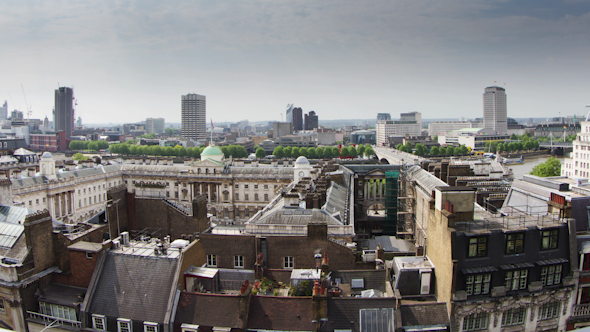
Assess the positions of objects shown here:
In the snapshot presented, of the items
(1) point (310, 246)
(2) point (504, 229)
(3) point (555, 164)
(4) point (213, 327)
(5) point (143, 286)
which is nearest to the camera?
(4) point (213, 327)

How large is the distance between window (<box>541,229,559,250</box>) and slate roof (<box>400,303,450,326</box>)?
788 centimetres

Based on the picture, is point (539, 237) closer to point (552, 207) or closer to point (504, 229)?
point (504, 229)

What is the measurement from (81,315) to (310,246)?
17.1m

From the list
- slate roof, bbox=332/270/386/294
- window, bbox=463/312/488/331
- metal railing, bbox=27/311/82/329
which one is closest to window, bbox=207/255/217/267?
slate roof, bbox=332/270/386/294

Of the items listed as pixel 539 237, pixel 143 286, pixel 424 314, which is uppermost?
pixel 539 237

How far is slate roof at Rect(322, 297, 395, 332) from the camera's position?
2380 centimetres

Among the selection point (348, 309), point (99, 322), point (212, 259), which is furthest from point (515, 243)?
point (99, 322)

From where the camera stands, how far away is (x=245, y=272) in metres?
32.7

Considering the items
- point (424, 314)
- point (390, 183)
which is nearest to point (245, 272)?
point (424, 314)

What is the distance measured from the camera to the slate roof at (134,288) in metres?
24.6

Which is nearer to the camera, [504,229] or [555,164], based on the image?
[504,229]

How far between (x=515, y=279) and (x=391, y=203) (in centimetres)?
4151

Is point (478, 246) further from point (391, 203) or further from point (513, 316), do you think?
point (391, 203)

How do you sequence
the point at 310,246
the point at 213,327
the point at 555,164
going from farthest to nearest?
the point at 555,164 < the point at 310,246 < the point at 213,327
